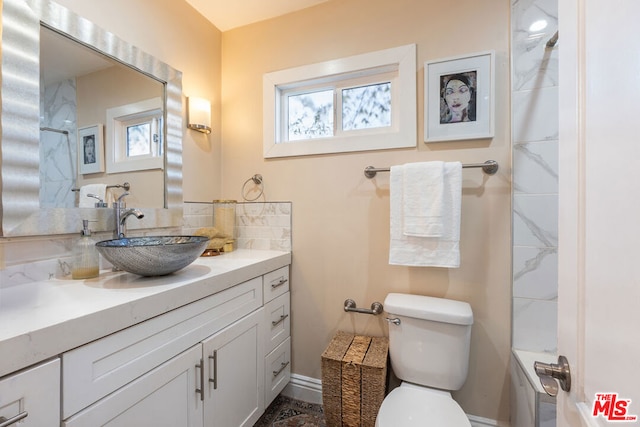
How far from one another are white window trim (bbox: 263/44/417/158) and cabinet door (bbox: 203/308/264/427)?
1015 mm

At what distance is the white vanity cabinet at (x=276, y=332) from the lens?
1486mm

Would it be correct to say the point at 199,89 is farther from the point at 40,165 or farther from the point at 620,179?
the point at 620,179

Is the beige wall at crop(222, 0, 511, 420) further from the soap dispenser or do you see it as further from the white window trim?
the soap dispenser

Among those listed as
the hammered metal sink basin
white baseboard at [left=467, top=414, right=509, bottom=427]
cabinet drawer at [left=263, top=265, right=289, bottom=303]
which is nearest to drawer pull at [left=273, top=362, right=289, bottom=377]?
cabinet drawer at [left=263, top=265, right=289, bottom=303]

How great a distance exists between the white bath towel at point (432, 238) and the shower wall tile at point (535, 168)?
279mm

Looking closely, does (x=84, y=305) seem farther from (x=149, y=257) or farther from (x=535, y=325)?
(x=535, y=325)

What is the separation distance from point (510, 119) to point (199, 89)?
1.81 metres

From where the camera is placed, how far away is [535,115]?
130cm

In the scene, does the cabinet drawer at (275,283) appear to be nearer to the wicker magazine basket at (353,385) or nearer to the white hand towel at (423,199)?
the wicker magazine basket at (353,385)

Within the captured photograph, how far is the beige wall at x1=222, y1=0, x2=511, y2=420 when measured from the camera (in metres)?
1.38

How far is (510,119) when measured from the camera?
4.42 feet

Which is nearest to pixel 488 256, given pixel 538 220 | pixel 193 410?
pixel 538 220

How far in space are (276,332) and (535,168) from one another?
1590mm

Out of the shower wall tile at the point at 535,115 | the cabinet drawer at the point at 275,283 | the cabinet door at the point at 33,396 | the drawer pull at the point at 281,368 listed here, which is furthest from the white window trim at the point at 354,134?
the cabinet door at the point at 33,396
